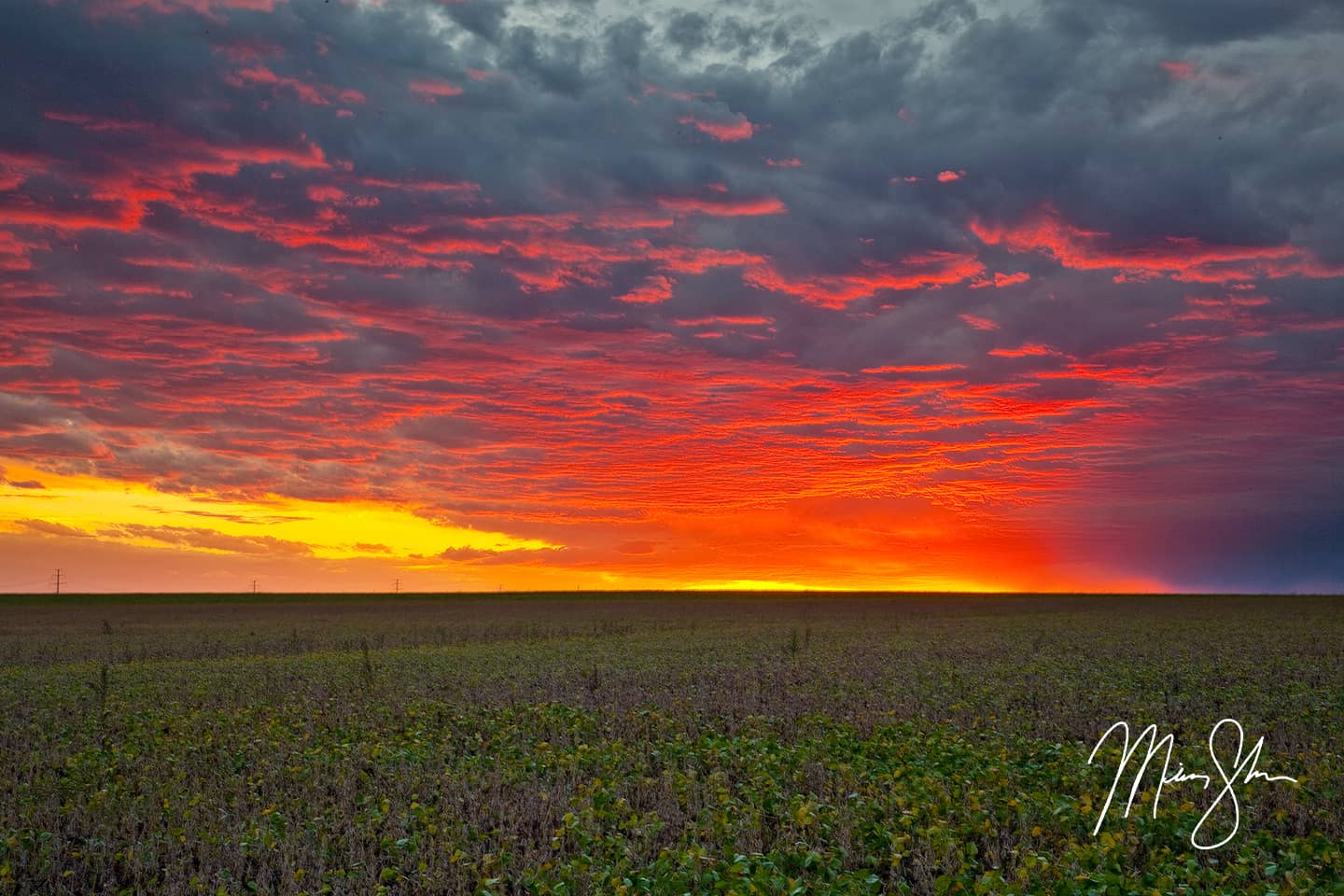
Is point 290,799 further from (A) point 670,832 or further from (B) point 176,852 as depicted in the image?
(A) point 670,832

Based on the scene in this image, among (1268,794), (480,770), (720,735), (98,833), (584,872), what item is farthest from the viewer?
(720,735)

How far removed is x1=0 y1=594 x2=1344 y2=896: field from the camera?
10.7 meters

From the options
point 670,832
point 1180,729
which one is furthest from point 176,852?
point 1180,729

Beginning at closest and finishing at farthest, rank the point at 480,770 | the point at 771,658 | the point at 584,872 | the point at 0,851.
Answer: the point at 584,872 < the point at 0,851 < the point at 480,770 < the point at 771,658

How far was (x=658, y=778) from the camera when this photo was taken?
1494 centimetres

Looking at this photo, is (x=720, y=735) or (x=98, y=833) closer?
(x=98, y=833)

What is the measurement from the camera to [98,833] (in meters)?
12.5

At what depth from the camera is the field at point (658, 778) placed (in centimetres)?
1069

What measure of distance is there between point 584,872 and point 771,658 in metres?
21.3

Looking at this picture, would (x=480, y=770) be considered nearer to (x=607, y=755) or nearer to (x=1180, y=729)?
(x=607, y=755)
